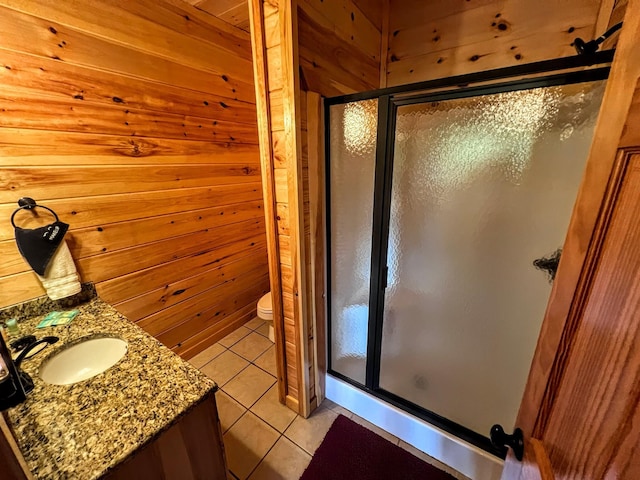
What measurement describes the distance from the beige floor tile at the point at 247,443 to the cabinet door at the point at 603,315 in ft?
4.37

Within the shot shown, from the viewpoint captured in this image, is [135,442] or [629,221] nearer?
[629,221]

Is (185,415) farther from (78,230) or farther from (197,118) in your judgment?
(197,118)

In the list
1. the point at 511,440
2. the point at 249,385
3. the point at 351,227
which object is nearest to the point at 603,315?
the point at 511,440

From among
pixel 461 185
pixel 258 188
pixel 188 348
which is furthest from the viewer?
pixel 258 188

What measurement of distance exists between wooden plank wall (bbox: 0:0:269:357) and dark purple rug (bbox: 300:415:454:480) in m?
1.25

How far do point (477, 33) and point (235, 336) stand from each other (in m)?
2.73

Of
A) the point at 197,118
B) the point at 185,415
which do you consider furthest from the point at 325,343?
the point at 197,118

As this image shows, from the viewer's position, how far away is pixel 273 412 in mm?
1635

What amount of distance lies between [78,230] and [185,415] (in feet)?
3.89

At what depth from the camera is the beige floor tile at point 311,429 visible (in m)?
1.46

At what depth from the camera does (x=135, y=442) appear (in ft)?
2.19

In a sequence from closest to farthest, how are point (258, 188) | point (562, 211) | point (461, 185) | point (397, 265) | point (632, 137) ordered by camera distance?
1. point (632, 137)
2. point (562, 211)
3. point (461, 185)
4. point (397, 265)
5. point (258, 188)

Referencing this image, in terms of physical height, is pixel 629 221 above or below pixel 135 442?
above

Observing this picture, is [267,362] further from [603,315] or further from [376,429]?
[603,315]
